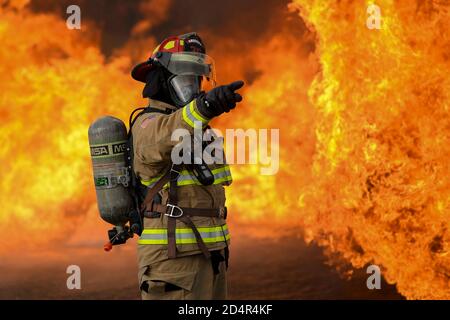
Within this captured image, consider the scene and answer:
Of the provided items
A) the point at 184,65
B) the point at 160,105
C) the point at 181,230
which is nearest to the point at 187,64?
the point at 184,65

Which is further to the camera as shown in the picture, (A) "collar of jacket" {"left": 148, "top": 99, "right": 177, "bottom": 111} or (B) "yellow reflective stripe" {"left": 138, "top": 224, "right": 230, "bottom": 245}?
(A) "collar of jacket" {"left": 148, "top": 99, "right": 177, "bottom": 111}

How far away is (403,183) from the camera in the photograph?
9.77m

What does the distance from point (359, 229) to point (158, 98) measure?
6349mm

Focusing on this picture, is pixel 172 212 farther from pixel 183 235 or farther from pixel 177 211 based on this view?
pixel 183 235

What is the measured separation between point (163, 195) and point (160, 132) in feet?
1.85

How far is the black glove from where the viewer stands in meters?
3.98

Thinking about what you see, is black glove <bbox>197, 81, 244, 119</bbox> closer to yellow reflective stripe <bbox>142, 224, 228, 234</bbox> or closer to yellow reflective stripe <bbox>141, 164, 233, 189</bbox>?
yellow reflective stripe <bbox>141, 164, 233, 189</bbox>

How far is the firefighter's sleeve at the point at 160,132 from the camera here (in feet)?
13.5

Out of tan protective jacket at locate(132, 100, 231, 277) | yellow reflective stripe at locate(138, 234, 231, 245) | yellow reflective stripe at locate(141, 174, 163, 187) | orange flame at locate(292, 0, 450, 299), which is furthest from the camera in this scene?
orange flame at locate(292, 0, 450, 299)

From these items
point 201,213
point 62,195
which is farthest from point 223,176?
point 62,195

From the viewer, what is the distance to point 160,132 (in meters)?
4.28

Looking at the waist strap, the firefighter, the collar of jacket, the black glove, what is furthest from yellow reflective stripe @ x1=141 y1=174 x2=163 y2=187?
the black glove

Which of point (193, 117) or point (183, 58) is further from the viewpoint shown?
point (183, 58)

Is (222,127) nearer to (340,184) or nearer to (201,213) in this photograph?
(340,184)
